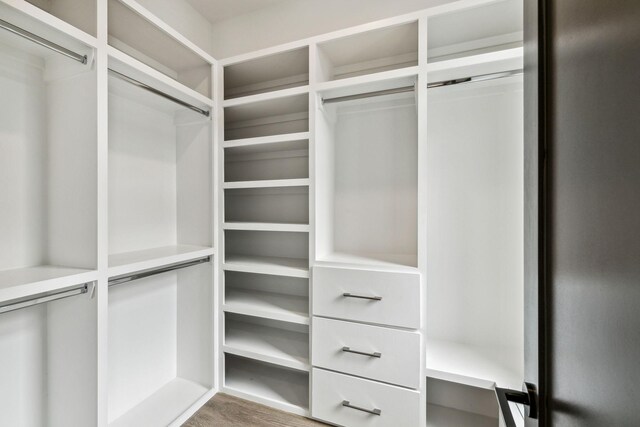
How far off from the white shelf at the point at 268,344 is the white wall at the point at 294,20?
78.0 inches

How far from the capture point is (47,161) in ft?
3.92

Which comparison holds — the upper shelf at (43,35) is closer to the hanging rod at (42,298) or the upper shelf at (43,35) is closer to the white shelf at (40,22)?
the white shelf at (40,22)

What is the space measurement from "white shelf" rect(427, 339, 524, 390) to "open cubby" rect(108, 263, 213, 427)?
1286 millimetres

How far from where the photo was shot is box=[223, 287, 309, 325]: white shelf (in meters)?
1.58

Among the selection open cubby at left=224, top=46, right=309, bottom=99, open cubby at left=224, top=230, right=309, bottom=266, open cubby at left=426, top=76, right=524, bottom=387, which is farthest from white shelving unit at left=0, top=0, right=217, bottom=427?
open cubby at left=426, top=76, right=524, bottom=387

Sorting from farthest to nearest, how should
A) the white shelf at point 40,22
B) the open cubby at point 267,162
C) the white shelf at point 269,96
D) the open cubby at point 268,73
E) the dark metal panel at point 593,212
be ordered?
the open cubby at point 267,162
the open cubby at point 268,73
the white shelf at point 269,96
the white shelf at point 40,22
the dark metal panel at point 593,212

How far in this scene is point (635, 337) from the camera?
219mm

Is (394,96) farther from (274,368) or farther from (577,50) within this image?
(274,368)

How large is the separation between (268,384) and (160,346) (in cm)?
71

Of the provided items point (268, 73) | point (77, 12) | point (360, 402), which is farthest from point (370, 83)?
point (360, 402)

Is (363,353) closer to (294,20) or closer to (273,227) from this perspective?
(273,227)

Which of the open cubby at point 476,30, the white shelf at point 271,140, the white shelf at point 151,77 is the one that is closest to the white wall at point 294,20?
the open cubby at point 476,30

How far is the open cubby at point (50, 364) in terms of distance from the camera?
1.10 m

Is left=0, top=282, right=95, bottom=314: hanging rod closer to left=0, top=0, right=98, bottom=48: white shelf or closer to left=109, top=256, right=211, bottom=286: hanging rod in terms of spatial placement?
left=109, top=256, right=211, bottom=286: hanging rod
